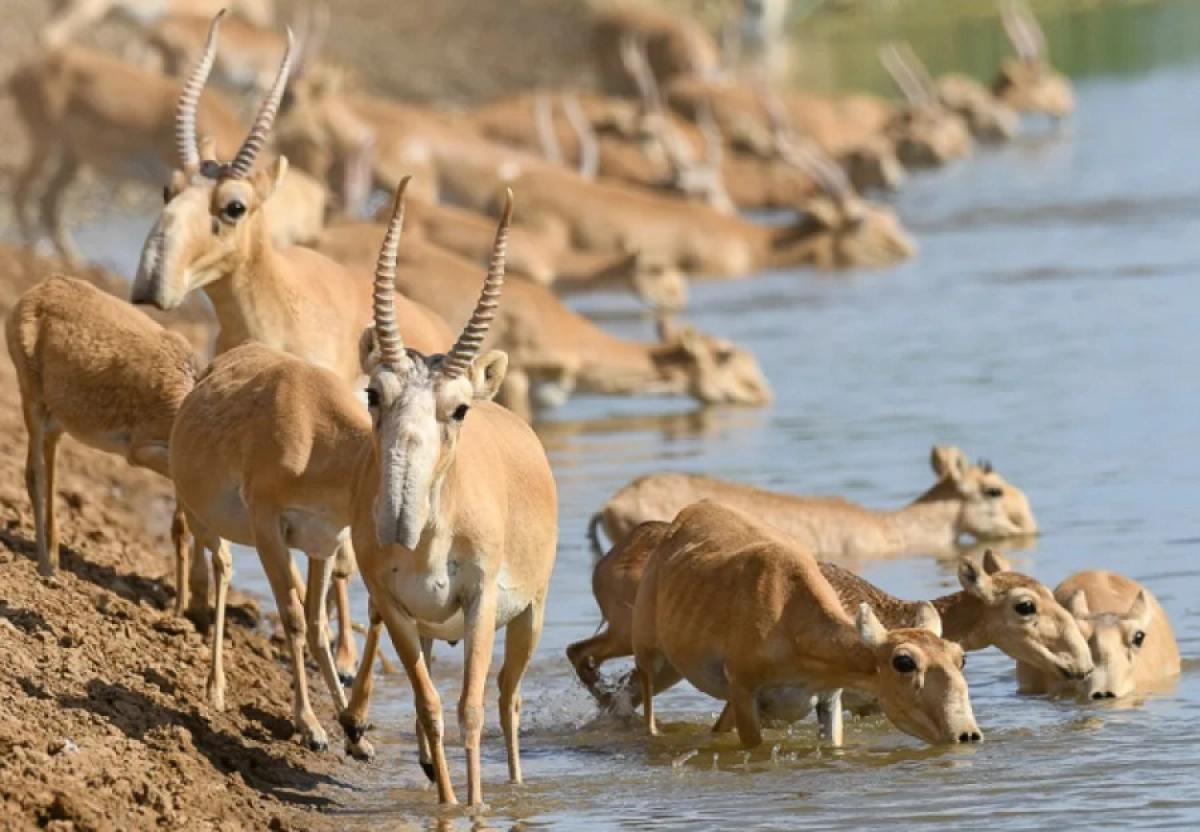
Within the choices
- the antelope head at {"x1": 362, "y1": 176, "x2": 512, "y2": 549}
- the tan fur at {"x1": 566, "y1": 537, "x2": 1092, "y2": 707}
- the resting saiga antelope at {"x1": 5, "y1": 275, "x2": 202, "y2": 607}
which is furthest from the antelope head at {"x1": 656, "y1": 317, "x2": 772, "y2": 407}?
the antelope head at {"x1": 362, "y1": 176, "x2": 512, "y2": 549}

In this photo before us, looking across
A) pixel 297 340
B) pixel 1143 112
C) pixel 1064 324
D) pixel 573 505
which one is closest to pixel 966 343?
pixel 1064 324

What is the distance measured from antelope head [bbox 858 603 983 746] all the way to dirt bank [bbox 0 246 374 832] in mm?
1953

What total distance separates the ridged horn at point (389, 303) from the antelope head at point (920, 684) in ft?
7.22

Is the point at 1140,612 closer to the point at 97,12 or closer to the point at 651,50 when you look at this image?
the point at 97,12

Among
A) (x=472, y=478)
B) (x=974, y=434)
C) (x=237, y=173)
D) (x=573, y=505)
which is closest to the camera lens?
(x=472, y=478)

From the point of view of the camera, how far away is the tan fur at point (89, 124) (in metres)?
25.8

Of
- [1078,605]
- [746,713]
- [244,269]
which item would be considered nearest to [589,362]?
[244,269]

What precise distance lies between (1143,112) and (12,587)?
3526 cm

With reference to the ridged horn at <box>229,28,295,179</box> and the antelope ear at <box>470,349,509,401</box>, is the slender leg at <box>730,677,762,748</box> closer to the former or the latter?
the antelope ear at <box>470,349,509,401</box>

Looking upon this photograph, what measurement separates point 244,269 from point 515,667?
3.30 m

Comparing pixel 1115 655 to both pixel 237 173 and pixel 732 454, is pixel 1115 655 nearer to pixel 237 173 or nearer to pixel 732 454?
pixel 237 173

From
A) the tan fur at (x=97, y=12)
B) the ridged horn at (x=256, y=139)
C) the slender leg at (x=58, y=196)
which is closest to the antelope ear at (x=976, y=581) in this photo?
the ridged horn at (x=256, y=139)

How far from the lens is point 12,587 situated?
9938 millimetres

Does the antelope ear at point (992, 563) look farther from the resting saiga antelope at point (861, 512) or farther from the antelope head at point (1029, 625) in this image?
the resting saiga antelope at point (861, 512)
